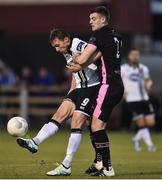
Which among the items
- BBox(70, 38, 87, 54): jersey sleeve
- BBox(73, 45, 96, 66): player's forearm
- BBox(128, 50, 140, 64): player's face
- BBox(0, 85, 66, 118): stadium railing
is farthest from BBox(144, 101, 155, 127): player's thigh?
BBox(0, 85, 66, 118): stadium railing

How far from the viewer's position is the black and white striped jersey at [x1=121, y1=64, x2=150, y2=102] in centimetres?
2202

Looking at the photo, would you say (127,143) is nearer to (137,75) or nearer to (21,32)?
(137,75)

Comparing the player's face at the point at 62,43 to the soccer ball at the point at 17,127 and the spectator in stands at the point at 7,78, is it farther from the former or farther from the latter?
the spectator in stands at the point at 7,78

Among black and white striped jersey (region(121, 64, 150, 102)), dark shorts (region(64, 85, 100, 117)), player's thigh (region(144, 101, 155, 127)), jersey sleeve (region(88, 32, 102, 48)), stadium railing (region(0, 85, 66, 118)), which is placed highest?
jersey sleeve (region(88, 32, 102, 48))

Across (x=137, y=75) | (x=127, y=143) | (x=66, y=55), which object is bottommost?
(x=127, y=143)

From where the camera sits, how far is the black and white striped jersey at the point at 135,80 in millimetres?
22016

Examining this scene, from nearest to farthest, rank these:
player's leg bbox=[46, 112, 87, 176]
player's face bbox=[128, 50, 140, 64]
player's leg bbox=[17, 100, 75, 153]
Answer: player's leg bbox=[46, 112, 87, 176], player's leg bbox=[17, 100, 75, 153], player's face bbox=[128, 50, 140, 64]

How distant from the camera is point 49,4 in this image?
35000 mm

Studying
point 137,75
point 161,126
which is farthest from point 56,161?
point 161,126

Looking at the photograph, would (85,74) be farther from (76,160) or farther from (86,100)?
(76,160)

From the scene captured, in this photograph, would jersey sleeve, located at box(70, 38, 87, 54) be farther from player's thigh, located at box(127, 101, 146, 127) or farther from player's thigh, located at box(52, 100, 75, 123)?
player's thigh, located at box(127, 101, 146, 127)

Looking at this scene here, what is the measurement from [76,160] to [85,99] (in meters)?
3.70

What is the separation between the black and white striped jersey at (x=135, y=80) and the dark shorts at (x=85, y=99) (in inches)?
332

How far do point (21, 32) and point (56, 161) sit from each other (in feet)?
62.2
